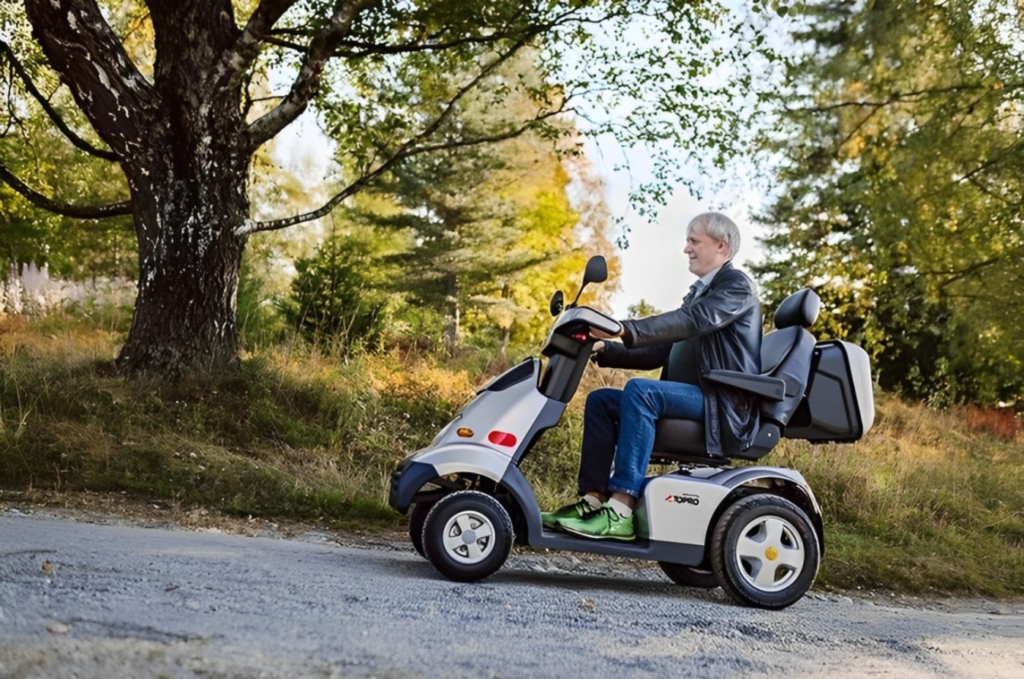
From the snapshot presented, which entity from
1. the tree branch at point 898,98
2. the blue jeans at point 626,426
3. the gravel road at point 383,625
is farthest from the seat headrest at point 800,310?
the tree branch at point 898,98

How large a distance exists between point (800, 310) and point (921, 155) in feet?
36.7

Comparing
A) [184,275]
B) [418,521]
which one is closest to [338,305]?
[184,275]

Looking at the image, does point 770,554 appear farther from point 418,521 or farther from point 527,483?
point 418,521

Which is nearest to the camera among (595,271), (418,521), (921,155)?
(595,271)

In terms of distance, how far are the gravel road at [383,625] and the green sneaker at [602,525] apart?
0.26 meters

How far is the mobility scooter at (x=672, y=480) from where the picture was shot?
444 centimetres

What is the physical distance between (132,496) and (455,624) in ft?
14.2

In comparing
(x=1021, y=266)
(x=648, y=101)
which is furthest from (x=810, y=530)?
(x=1021, y=266)

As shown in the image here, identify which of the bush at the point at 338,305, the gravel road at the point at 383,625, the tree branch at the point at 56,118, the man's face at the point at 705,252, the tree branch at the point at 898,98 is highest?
the tree branch at the point at 898,98

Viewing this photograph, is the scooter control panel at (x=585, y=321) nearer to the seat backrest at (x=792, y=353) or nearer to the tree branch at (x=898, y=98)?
the seat backrest at (x=792, y=353)

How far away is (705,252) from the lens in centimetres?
481

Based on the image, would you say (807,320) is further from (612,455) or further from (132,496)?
(132,496)

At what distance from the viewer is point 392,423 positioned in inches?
366

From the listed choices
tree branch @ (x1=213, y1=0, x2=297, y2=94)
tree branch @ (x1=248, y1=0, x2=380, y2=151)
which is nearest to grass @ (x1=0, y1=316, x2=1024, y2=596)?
tree branch @ (x1=248, y1=0, x2=380, y2=151)
